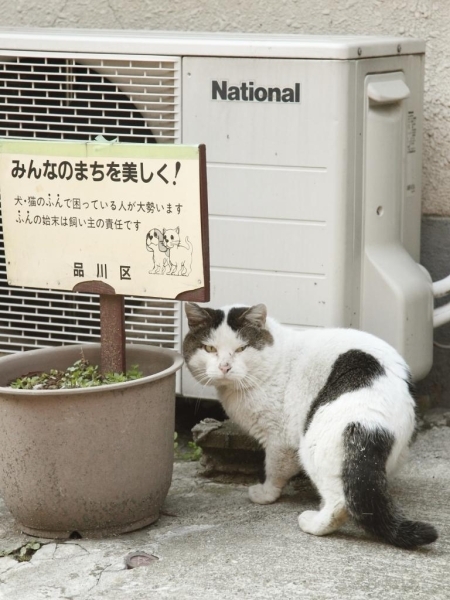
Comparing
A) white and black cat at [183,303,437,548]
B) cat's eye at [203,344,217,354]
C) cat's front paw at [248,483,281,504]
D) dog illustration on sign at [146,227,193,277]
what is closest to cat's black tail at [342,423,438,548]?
white and black cat at [183,303,437,548]

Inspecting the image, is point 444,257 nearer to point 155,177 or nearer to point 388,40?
point 388,40

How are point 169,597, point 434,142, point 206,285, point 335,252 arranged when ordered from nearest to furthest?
point 169,597
point 206,285
point 335,252
point 434,142

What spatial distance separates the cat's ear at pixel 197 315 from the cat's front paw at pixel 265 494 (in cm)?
62

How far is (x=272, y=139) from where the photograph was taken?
3.53 metres

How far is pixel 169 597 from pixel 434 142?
2380 millimetres

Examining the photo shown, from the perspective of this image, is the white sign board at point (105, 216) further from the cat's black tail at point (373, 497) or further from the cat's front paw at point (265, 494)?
the cat's front paw at point (265, 494)

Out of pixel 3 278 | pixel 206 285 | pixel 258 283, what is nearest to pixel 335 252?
pixel 258 283

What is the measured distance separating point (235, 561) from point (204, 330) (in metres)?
0.80

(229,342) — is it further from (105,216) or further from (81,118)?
(81,118)

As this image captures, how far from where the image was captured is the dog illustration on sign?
10.0 feet

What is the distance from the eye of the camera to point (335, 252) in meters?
3.51

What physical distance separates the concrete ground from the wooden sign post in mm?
593

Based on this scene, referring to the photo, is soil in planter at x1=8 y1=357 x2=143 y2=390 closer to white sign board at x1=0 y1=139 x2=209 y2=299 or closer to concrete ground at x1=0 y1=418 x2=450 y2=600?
white sign board at x1=0 y1=139 x2=209 y2=299

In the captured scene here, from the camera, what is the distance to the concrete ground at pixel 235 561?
2789 millimetres
